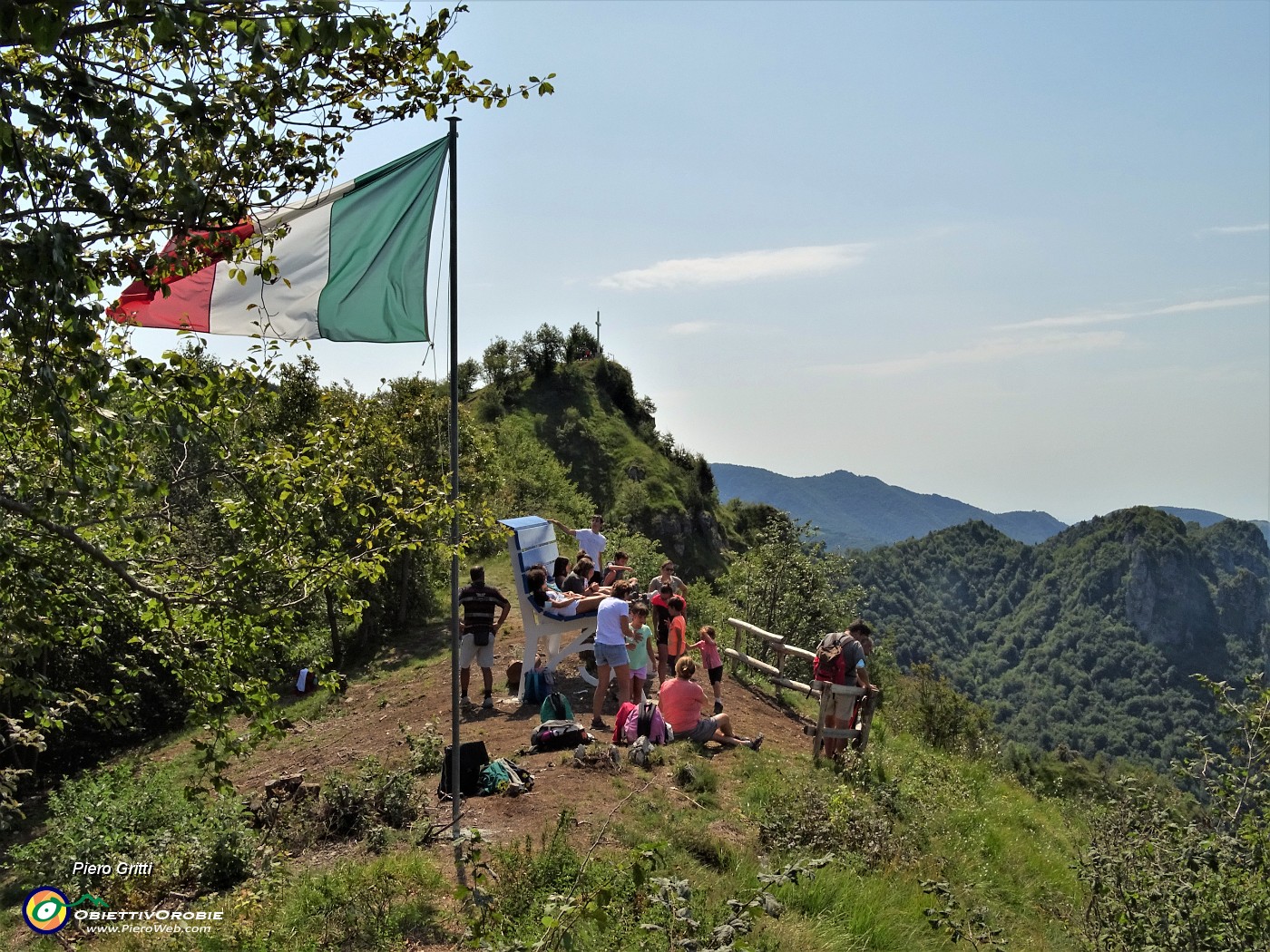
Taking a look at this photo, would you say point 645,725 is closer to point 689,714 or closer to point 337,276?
point 689,714

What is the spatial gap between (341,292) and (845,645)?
710 cm

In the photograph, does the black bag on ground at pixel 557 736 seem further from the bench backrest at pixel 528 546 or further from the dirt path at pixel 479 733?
the bench backrest at pixel 528 546

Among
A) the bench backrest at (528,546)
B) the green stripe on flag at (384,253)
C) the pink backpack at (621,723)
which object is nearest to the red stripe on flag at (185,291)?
the green stripe on flag at (384,253)

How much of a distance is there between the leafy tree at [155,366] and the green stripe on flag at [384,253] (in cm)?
68

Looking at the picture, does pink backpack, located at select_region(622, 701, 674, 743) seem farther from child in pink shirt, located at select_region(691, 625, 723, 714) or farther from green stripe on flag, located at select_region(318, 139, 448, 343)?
green stripe on flag, located at select_region(318, 139, 448, 343)

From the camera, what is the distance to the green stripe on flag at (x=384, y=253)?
670 centimetres

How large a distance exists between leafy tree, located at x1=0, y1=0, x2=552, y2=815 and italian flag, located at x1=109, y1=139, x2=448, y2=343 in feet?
1.02

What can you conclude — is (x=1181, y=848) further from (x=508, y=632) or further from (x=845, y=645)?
(x=508, y=632)

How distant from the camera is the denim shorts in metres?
10.8

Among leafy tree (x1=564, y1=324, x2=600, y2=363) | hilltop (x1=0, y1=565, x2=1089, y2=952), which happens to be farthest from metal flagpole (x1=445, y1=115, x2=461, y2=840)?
leafy tree (x1=564, y1=324, x2=600, y2=363)

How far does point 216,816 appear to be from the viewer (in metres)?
8.29

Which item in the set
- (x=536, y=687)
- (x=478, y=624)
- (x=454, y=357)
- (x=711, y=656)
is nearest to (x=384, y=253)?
(x=454, y=357)

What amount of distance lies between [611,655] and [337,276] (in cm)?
578

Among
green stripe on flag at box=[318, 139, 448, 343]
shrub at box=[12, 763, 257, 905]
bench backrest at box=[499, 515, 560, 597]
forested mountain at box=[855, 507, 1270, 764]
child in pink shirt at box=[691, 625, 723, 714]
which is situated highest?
green stripe on flag at box=[318, 139, 448, 343]
